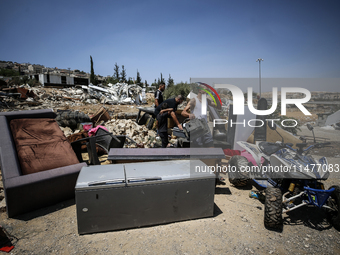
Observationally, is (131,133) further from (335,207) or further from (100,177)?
(335,207)

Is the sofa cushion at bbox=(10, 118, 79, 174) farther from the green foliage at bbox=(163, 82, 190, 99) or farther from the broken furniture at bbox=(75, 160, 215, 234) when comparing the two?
the green foliage at bbox=(163, 82, 190, 99)

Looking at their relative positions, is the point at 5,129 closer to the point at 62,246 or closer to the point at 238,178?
the point at 62,246

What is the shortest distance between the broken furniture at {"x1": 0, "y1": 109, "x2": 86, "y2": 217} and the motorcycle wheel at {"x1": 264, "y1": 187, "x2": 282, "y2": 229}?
294cm

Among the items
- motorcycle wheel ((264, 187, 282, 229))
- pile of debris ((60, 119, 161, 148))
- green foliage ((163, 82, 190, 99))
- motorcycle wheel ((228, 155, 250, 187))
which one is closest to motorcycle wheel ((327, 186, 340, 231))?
motorcycle wheel ((264, 187, 282, 229))

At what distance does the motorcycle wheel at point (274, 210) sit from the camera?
8.45 feet

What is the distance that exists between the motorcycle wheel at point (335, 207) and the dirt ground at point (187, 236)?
11 cm

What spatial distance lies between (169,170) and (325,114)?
3.63 m

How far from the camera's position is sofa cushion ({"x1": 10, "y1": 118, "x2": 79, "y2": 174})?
3160 mm

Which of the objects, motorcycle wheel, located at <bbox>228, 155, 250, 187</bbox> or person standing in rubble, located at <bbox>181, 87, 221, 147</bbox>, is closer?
motorcycle wheel, located at <bbox>228, 155, 250, 187</bbox>

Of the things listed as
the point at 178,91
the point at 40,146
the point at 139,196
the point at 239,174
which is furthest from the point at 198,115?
the point at 178,91

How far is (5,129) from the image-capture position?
11.0 ft

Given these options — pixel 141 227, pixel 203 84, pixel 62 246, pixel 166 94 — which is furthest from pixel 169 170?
pixel 166 94

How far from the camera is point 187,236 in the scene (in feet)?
8.10

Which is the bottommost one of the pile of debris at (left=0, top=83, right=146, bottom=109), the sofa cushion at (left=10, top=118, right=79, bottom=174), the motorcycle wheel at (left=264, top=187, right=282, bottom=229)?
the motorcycle wheel at (left=264, top=187, right=282, bottom=229)
